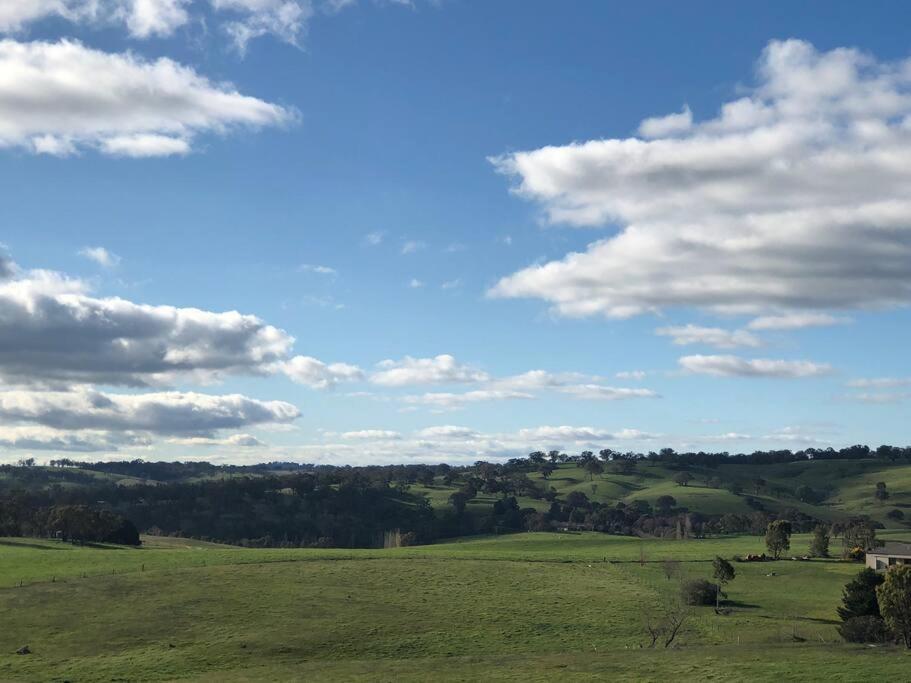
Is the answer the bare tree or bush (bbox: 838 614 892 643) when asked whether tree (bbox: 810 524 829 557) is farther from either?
bush (bbox: 838 614 892 643)

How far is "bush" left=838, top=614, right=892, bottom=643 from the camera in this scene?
66000 millimetres

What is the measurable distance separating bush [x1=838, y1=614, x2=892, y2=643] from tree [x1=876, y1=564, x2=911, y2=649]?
7.68 ft

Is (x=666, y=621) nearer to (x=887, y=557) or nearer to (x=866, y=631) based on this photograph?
(x=866, y=631)

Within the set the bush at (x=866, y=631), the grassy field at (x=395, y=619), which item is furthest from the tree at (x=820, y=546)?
the bush at (x=866, y=631)

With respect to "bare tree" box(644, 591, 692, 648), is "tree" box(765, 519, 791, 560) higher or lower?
higher

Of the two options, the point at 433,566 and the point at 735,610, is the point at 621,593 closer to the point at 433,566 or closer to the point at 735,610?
the point at 735,610

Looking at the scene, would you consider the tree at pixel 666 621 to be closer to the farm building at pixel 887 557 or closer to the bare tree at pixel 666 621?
the bare tree at pixel 666 621

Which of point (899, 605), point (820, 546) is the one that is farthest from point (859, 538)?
point (899, 605)

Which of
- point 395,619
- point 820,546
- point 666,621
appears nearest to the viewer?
point 666,621

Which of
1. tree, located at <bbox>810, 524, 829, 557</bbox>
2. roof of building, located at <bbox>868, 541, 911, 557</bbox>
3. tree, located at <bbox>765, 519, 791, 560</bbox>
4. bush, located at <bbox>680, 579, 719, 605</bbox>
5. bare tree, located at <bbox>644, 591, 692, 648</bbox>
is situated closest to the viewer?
bare tree, located at <bbox>644, 591, 692, 648</bbox>

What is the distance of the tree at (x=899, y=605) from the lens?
2404 inches

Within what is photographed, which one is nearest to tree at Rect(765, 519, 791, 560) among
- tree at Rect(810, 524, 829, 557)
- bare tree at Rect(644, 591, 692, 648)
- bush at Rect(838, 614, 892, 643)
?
tree at Rect(810, 524, 829, 557)

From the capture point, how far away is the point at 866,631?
6712cm

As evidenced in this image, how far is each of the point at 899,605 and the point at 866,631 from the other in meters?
6.85
